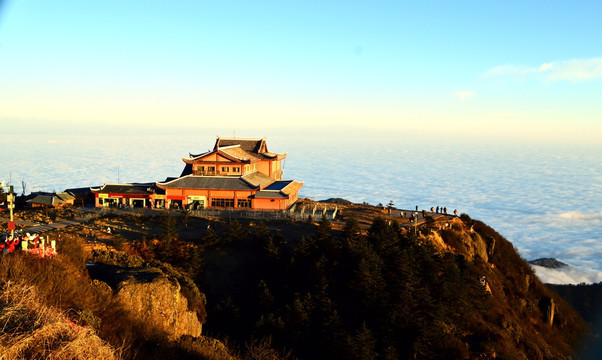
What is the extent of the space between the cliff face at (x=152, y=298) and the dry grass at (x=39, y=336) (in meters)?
9.37

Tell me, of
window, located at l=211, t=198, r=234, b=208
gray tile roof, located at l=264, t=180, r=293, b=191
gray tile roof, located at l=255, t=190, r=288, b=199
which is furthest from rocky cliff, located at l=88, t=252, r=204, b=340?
gray tile roof, located at l=264, t=180, r=293, b=191

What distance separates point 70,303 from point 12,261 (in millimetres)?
4039

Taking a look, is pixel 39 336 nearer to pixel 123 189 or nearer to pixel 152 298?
pixel 152 298

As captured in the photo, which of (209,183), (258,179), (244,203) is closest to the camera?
(244,203)

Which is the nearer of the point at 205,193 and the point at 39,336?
the point at 39,336

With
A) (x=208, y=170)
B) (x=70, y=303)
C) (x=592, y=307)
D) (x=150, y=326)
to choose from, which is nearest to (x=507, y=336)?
(x=150, y=326)

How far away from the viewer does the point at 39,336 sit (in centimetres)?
1524

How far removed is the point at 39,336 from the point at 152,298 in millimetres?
14160

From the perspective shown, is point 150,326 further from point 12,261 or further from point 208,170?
point 208,170

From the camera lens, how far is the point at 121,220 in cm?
5228

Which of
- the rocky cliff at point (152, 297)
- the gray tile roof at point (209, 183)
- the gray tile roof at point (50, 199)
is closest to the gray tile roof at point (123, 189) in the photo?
the gray tile roof at point (209, 183)

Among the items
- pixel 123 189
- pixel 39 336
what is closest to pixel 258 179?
pixel 123 189

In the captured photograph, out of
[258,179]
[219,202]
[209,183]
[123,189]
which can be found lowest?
[219,202]

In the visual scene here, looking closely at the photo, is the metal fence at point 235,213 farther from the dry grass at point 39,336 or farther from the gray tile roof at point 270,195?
the dry grass at point 39,336
